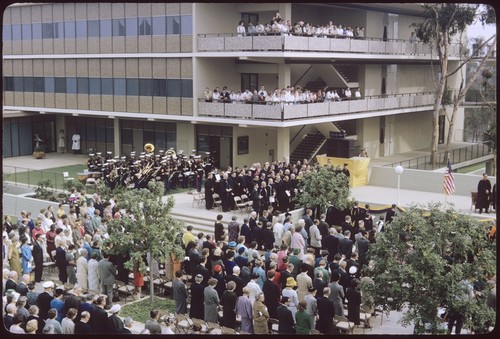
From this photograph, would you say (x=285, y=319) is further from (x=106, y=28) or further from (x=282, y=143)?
(x=106, y=28)

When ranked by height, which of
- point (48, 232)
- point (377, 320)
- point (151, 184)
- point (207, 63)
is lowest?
point (377, 320)

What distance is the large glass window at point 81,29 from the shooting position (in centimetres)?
4055

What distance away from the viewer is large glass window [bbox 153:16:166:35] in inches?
1427

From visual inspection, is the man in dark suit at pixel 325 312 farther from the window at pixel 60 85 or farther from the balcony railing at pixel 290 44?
the window at pixel 60 85

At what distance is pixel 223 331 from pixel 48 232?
8130 mm

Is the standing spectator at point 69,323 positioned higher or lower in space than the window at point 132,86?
lower

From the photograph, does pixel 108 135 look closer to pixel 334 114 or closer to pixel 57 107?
pixel 57 107

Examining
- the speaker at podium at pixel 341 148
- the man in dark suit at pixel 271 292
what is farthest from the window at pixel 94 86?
the man in dark suit at pixel 271 292

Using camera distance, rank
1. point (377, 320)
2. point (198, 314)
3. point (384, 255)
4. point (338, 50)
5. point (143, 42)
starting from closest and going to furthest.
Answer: point (384, 255) → point (198, 314) → point (377, 320) → point (338, 50) → point (143, 42)

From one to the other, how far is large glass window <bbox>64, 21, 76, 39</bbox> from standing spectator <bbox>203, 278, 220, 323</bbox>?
3166 cm

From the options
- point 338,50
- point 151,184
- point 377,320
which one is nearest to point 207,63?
point 338,50

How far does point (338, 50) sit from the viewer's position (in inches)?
→ 1364

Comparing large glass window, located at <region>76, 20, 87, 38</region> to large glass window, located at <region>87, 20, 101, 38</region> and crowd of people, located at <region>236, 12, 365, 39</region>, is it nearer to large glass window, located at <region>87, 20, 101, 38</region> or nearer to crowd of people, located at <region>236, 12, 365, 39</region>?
large glass window, located at <region>87, 20, 101, 38</region>

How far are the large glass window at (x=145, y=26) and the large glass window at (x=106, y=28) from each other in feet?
8.95
